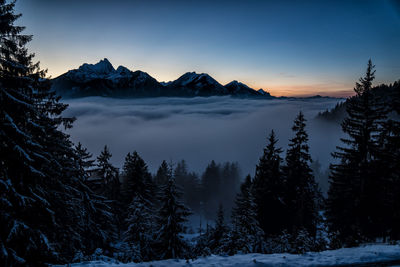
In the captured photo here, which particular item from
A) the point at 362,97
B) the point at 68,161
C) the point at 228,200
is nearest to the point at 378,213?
the point at 362,97

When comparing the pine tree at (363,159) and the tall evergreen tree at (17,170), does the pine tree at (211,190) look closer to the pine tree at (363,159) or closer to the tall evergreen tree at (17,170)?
the pine tree at (363,159)

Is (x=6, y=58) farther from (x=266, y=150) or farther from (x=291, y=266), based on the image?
(x=266, y=150)

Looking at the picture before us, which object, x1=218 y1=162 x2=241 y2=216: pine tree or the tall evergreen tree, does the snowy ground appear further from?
x1=218 y1=162 x2=241 y2=216: pine tree

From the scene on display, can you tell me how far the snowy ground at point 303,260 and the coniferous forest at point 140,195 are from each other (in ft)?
2.97

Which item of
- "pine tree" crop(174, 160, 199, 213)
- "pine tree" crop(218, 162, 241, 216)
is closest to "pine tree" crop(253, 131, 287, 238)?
"pine tree" crop(174, 160, 199, 213)

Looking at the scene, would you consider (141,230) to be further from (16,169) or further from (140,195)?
(16,169)

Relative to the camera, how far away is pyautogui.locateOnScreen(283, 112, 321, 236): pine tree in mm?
20188

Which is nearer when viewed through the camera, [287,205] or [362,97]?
[362,97]

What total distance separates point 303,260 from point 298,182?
14.8m

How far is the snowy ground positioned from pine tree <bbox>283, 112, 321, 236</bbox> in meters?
12.8

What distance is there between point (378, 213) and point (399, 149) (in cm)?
486

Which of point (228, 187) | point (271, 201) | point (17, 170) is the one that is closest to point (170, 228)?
point (271, 201)

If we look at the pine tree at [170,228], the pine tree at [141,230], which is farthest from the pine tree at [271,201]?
the pine tree at [141,230]

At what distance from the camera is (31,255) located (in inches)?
274
